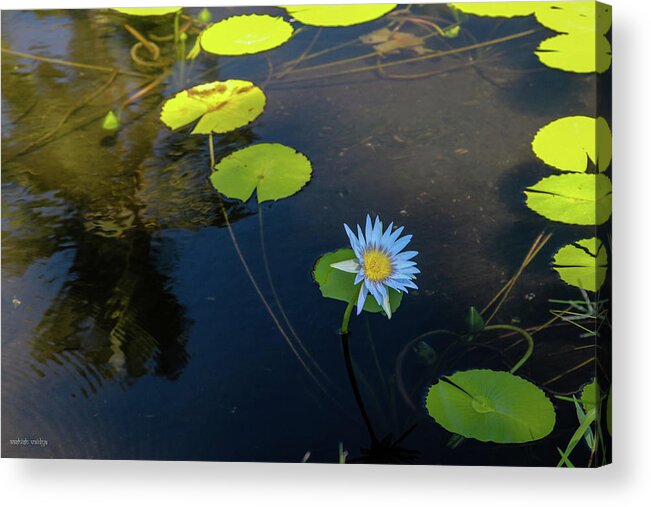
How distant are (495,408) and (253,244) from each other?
0.60 metres

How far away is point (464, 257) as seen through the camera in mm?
1539

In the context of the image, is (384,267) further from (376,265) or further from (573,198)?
(573,198)

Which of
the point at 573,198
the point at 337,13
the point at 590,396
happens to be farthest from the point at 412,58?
the point at 590,396

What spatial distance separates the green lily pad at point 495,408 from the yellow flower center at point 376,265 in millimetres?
258

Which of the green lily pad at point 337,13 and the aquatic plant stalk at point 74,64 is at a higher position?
the green lily pad at point 337,13

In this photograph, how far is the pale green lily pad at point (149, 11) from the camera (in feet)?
5.38

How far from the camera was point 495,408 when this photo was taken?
1504mm

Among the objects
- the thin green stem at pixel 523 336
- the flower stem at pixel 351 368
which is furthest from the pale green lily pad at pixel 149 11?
the thin green stem at pixel 523 336

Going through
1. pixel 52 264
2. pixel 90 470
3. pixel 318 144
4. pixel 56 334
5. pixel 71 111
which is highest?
pixel 71 111

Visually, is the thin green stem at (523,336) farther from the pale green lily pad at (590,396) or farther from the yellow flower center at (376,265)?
the yellow flower center at (376,265)

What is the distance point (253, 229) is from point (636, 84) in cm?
86

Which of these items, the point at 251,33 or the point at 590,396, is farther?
the point at 251,33

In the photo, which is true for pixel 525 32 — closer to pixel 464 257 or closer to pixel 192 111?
pixel 464 257

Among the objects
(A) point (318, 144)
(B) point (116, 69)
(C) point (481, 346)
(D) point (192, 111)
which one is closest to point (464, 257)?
(C) point (481, 346)
